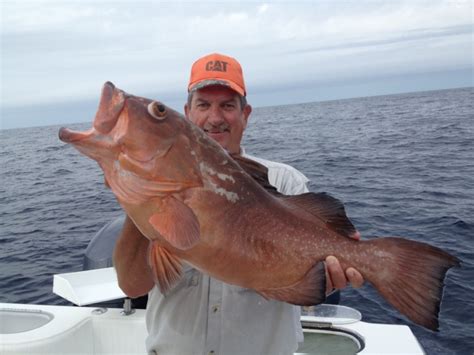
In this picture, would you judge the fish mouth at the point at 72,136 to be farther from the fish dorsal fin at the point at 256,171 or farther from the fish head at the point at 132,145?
the fish dorsal fin at the point at 256,171

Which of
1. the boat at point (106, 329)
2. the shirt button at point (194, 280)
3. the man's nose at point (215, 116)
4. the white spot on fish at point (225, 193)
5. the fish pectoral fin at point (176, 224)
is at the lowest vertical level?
the boat at point (106, 329)

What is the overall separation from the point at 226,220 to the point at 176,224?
0.29 metres

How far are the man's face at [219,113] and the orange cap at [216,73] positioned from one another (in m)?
0.05

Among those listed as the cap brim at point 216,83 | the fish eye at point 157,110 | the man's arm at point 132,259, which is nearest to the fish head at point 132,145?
the fish eye at point 157,110

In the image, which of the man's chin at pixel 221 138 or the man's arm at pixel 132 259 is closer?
the man's arm at pixel 132 259

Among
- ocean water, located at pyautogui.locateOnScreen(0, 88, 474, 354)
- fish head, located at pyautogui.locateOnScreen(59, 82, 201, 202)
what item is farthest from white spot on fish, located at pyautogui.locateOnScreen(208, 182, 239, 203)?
ocean water, located at pyautogui.locateOnScreen(0, 88, 474, 354)

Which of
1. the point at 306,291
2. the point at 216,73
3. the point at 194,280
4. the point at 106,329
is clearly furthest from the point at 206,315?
the point at 106,329

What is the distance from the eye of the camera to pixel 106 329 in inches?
193

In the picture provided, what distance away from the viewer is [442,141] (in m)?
25.8

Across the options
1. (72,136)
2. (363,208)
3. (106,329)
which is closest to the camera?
(72,136)

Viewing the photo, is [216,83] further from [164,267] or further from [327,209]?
[164,267]

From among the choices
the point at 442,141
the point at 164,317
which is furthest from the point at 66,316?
the point at 442,141

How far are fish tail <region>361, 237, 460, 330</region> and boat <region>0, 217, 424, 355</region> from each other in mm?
2018

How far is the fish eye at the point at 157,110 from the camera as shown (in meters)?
2.15
